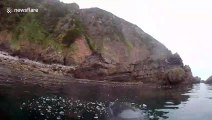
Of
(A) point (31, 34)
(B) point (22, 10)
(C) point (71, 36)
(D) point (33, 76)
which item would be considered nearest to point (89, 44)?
(C) point (71, 36)

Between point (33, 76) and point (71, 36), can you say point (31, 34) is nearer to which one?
point (71, 36)

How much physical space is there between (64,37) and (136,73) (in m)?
25.0

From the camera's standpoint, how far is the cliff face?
218ft

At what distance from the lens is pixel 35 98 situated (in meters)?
27.8

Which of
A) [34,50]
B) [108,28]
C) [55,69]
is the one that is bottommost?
[55,69]

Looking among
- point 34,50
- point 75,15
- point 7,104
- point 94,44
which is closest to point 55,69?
point 34,50

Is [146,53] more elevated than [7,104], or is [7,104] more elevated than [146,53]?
[146,53]

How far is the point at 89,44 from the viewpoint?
8412 cm

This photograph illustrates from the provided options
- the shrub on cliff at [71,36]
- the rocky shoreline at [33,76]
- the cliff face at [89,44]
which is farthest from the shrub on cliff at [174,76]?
the shrub on cliff at [71,36]

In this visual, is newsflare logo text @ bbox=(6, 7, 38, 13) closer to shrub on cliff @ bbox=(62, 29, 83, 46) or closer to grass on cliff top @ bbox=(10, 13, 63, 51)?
grass on cliff top @ bbox=(10, 13, 63, 51)

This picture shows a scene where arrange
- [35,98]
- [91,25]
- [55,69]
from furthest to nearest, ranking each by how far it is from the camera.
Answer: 1. [91,25]
2. [55,69]
3. [35,98]

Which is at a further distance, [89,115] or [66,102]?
[66,102]

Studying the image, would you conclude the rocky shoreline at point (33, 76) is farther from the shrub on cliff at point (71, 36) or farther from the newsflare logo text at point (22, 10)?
the newsflare logo text at point (22, 10)

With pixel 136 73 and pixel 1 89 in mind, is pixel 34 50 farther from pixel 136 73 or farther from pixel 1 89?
pixel 1 89
